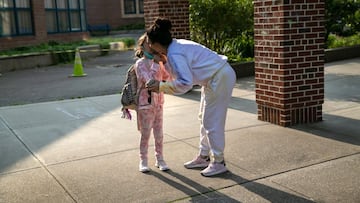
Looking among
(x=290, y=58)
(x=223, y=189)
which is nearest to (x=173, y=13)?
(x=290, y=58)

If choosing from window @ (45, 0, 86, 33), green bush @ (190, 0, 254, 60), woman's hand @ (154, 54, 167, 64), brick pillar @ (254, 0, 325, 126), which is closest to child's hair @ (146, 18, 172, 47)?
woman's hand @ (154, 54, 167, 64)

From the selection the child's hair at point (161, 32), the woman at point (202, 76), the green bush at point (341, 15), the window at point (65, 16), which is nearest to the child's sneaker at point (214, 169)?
the woman at point (202, 76)

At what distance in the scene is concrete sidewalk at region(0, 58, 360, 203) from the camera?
4184 mm

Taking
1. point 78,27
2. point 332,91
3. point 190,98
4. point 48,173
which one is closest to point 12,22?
point 78,27

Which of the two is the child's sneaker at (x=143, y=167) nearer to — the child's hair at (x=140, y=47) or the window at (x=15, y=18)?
the child's hair at (x=140, y=47)

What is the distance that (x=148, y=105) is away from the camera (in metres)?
4.67

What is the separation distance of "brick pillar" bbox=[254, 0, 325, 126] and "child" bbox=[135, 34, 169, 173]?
2.18 metres

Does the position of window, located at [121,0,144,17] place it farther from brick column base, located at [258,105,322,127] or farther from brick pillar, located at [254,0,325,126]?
brick column base, located at [258,105,322,127]

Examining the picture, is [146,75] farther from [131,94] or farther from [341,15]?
[341,15]

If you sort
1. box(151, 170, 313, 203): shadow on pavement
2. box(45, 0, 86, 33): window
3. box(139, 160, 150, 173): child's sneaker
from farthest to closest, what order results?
box(45, 0, 86, 33): window < box(139, 160, 150, 173): child's sneaker < box(151, 170, 313, 203): shadow on pavement

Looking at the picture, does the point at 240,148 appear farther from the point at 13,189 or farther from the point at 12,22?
the point at 12,22

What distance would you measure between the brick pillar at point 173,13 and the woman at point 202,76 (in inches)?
193

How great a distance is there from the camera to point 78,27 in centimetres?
2525

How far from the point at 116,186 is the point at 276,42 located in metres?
3.11
